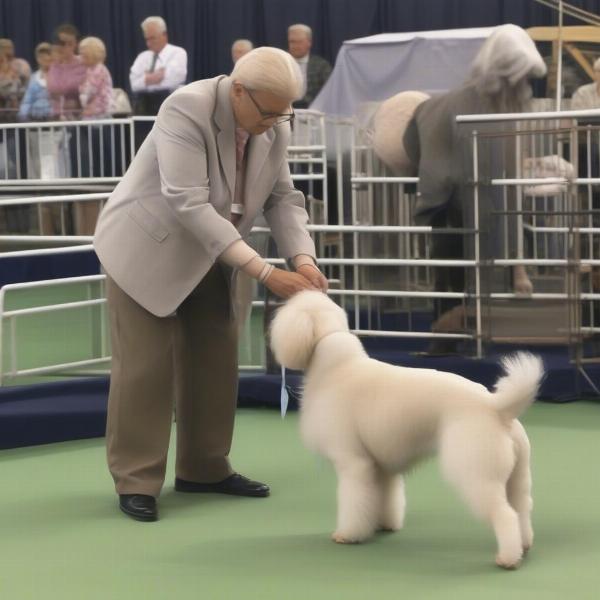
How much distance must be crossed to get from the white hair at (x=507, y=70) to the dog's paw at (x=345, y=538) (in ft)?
8.74

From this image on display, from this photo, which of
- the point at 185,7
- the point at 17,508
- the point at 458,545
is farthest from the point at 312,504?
the point at 185,7

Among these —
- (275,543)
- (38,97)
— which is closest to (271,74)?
(275,543)

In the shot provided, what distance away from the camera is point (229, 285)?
386 centimetres

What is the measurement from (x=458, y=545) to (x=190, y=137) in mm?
1283

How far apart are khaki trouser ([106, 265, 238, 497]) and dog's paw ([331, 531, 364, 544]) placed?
646mm

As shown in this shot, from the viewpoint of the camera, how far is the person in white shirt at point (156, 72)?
9.37 meters

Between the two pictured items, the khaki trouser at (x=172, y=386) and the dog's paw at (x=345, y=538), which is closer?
the dog's paw at (x=345, y=538)

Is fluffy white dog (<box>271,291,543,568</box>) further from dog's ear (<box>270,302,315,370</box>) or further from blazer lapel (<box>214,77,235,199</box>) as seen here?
blazer lapel (<box>214,77,235,199</box>)

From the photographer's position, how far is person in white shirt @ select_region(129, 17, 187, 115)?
9.37m

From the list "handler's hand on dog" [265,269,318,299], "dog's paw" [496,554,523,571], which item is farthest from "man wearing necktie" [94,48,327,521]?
"dog's paw" [496,554,523,571]

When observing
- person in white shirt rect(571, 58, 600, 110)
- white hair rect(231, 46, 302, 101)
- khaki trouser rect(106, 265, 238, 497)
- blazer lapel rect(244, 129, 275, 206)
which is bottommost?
khaki trouser rect(106, 265, 238, 497)

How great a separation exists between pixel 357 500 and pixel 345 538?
0.12 meters

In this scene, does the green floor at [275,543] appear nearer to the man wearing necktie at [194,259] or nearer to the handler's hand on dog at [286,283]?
the man wearing necktie at [194,259]

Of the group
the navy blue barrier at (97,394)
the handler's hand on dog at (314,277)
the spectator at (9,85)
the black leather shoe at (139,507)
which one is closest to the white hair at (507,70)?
the navy blue barrier at (97,394)
